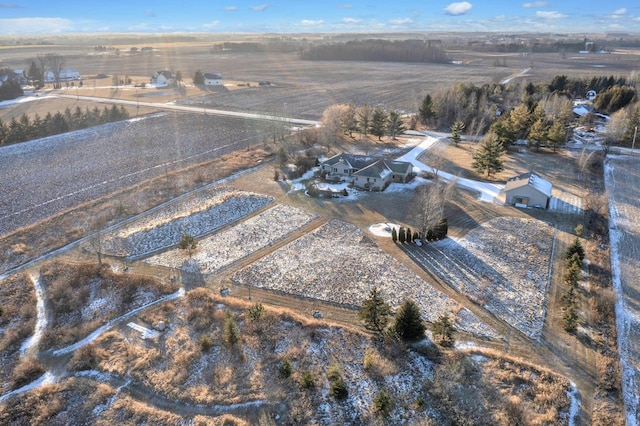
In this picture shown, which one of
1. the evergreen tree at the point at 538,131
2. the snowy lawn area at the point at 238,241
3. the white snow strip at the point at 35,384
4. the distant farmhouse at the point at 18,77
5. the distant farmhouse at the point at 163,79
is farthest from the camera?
the distant farmhouse at the point at 163,79

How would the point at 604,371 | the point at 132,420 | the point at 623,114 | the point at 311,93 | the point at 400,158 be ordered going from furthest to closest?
the point at 311,93 → the point at 623,114 → the point at 400,158 → the point at 604,371 → the point at 132,420

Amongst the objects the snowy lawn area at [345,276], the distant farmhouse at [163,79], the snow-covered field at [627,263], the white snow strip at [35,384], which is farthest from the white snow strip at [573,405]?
the distant farmhouse at [163,79]

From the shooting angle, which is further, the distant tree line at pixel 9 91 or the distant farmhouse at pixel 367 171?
the distant tree line at pixel 9 91

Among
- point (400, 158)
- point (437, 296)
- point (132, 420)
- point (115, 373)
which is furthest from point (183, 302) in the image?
point (400, 158)

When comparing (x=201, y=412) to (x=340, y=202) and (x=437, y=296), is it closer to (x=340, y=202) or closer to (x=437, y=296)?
(x=437, y=296)

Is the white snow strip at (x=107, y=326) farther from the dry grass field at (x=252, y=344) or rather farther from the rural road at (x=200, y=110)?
the rural road at (x=200, y=110)

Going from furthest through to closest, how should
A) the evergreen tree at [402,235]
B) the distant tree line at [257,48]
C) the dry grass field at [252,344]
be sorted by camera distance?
the distant tree line at [257,48] → the evergreen tree at [402,235] → the dry grass field at [252,344]

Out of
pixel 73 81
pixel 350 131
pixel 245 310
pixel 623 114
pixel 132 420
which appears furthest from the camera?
pixel 73 81

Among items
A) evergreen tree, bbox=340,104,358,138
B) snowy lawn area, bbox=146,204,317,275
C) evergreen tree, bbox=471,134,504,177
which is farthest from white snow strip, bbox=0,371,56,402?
evergreen tree, bbox=340,104,358,138
